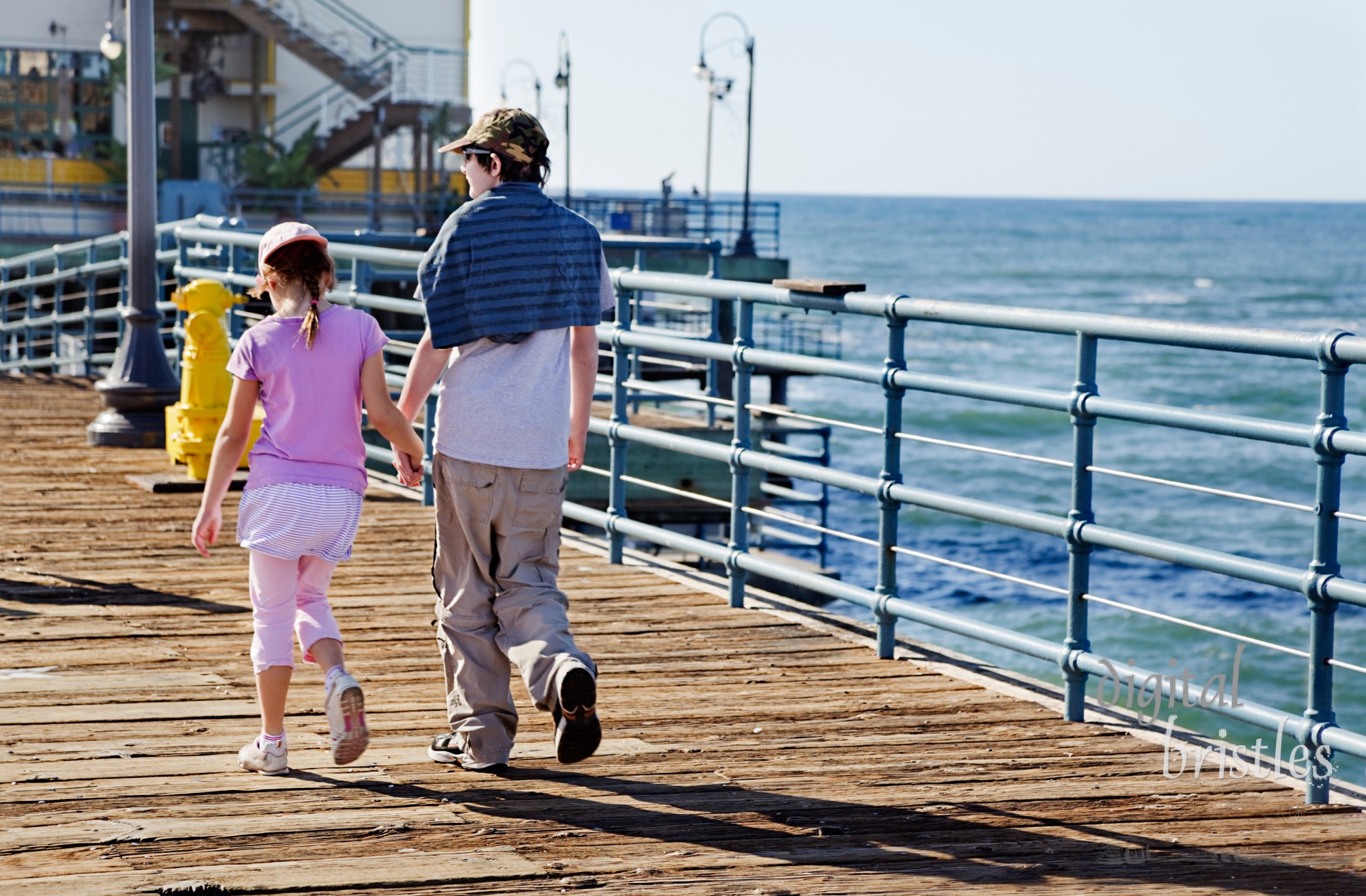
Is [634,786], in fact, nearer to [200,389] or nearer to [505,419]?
[505,419]

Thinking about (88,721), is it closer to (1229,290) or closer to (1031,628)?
(1031,628)

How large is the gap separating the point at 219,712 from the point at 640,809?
1.51m

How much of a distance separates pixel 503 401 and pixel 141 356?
732 centimetres

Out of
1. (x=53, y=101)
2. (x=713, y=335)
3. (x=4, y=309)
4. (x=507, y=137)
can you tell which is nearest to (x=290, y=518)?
(x=507, y=137)

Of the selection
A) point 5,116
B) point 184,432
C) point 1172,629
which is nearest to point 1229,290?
point 5,116

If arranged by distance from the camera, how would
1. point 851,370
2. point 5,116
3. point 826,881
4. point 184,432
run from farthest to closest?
1. point 5,116
2. point 184,432
3. point 851,370
4. point 826,881

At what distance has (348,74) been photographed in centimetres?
3697

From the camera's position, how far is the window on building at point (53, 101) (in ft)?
120

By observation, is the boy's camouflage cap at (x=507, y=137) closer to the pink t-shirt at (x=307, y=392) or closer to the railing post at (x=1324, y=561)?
the pink t-shirt at (x=307, y=392)

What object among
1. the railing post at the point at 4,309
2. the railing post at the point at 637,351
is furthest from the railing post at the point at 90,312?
the railing post at the point at 637,351

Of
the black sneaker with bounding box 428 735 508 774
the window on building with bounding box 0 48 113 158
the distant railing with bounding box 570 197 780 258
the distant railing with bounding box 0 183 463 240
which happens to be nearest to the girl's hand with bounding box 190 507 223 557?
the black sneaker with bounding box 428 735 508 774

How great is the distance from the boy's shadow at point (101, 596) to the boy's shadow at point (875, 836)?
2.36m

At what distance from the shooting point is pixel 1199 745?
4.97 m

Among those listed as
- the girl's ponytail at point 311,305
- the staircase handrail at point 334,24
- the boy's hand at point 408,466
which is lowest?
the boy's hand at point 408,466
